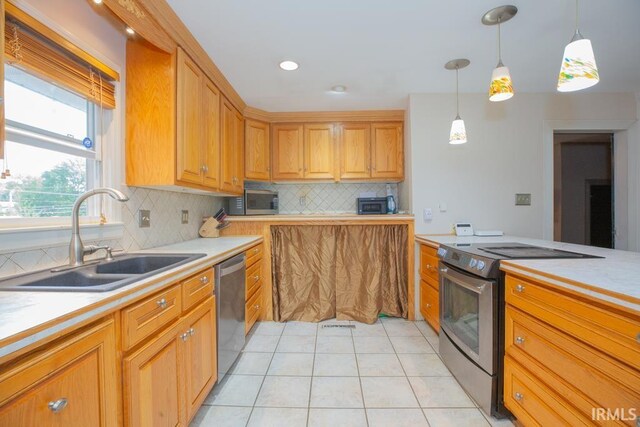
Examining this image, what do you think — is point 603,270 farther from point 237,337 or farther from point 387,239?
point 237,337

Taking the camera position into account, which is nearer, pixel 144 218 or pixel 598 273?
pixel 598 273

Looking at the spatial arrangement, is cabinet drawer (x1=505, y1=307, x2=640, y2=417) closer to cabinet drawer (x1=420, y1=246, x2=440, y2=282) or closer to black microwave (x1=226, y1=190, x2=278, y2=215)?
cabinet drawer (x1=420, y1=246, x2=440, y2=282)

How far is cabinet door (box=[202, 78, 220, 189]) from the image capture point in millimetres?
2102

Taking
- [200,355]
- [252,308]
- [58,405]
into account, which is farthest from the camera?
[252,308]

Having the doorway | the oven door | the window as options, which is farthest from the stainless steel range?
the doorway

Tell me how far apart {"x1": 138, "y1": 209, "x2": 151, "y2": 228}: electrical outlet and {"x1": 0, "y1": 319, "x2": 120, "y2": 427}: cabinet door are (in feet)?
3.69

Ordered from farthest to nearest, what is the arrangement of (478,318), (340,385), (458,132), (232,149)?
1. (232,149)
2. (458,132)
3. (340,385)
4. (478,318)

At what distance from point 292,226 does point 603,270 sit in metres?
2.26

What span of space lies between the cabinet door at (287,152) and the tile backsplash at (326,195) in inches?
11.3

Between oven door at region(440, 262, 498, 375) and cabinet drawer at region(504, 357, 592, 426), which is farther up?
oven door at region(440, 262, 498, 375)

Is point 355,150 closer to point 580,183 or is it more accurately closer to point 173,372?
point 173,372

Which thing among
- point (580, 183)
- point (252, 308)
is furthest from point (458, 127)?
point (580, 183)

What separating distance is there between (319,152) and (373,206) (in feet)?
2.89

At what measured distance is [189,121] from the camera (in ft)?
6.05
